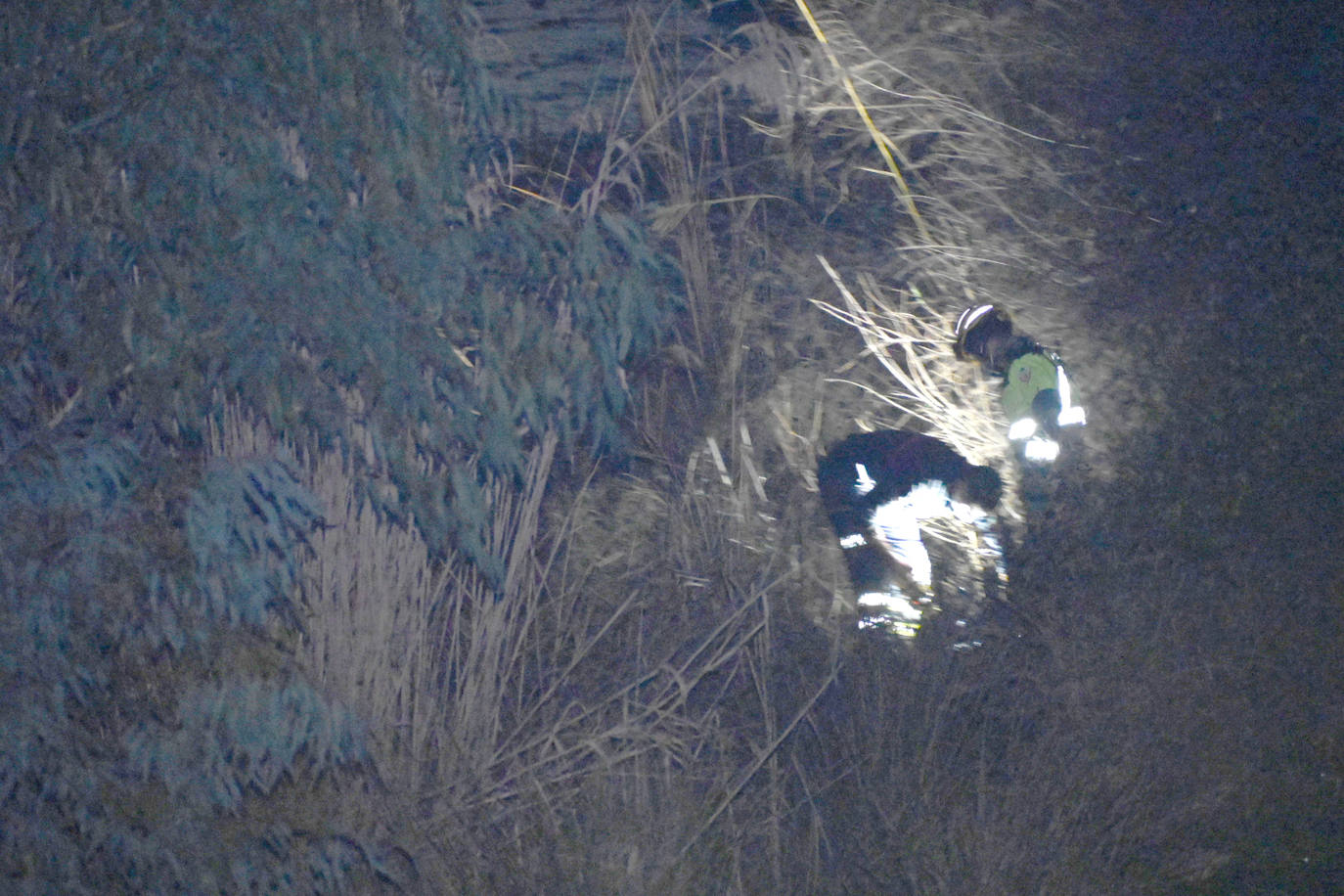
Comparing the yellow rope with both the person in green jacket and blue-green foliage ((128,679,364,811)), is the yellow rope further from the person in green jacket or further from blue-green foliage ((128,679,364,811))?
blue-green foliage ((128,679,364,811))

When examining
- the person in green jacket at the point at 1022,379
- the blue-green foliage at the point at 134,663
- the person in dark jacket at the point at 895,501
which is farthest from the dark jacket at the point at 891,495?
the blue-green foliage at the point at 134,663

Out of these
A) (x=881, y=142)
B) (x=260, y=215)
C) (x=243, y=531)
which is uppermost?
(x=260, y=215)

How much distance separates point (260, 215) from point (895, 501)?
2.92 m

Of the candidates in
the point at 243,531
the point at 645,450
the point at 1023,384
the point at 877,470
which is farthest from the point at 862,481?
the point at 243,531

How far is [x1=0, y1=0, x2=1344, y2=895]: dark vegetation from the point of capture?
2961mm

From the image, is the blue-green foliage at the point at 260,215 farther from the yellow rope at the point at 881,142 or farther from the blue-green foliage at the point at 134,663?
the yellow rope at the point at 881,142

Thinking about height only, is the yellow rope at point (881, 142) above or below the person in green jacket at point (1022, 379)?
above

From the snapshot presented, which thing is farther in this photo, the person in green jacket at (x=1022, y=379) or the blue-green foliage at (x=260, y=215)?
the person in green jacket at (x=1022, y=379)

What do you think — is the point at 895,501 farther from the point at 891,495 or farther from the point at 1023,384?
the point at 1023,384

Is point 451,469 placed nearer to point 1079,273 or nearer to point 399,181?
point 399,181

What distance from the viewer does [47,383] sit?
3066 mm

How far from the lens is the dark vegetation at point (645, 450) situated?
296cm

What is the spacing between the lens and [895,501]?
4.92 m

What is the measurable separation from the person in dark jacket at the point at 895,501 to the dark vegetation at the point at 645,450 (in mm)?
108
